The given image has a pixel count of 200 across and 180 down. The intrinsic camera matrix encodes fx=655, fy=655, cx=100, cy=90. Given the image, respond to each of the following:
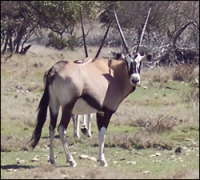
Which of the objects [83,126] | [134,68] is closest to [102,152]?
[134,68]

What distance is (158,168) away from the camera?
10.2 m

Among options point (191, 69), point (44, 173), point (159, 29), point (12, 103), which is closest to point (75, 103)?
point (44, 173)

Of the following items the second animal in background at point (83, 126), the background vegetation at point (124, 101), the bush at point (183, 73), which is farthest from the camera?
the bush at point (183, 73)

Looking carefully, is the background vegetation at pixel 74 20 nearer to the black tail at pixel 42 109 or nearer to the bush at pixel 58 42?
the bush at pixel 58 42

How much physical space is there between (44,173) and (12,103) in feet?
34.7

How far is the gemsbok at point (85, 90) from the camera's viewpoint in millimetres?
10320

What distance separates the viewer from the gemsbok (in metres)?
10.3

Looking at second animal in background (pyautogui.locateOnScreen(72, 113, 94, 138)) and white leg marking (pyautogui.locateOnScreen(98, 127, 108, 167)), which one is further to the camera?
second animal in background (pyautogui.locateOnScreen(72, 113, 94, 138))

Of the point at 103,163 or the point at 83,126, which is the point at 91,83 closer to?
the point at 103,163

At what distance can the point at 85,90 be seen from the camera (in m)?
10.5

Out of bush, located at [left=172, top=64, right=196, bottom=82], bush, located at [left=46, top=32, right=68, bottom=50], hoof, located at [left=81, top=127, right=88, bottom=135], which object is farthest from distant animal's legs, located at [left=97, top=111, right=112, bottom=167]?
bush, located at [left=46, top=32, right=68, bottom=50]

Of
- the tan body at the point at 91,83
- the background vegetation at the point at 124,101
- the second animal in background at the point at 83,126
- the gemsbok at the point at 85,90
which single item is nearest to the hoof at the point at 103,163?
the gemsbok at the point at 85,90

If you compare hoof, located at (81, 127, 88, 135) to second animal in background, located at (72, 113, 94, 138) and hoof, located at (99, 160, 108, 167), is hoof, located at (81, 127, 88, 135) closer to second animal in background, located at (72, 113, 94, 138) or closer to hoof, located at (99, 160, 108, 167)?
second animal in background, located at (72, 113, 94, 138)

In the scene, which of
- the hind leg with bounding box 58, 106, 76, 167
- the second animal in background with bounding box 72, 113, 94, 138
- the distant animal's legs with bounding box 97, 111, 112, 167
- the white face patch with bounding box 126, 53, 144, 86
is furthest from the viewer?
the second animal in background with bounding box 72, 113, 94, 138
